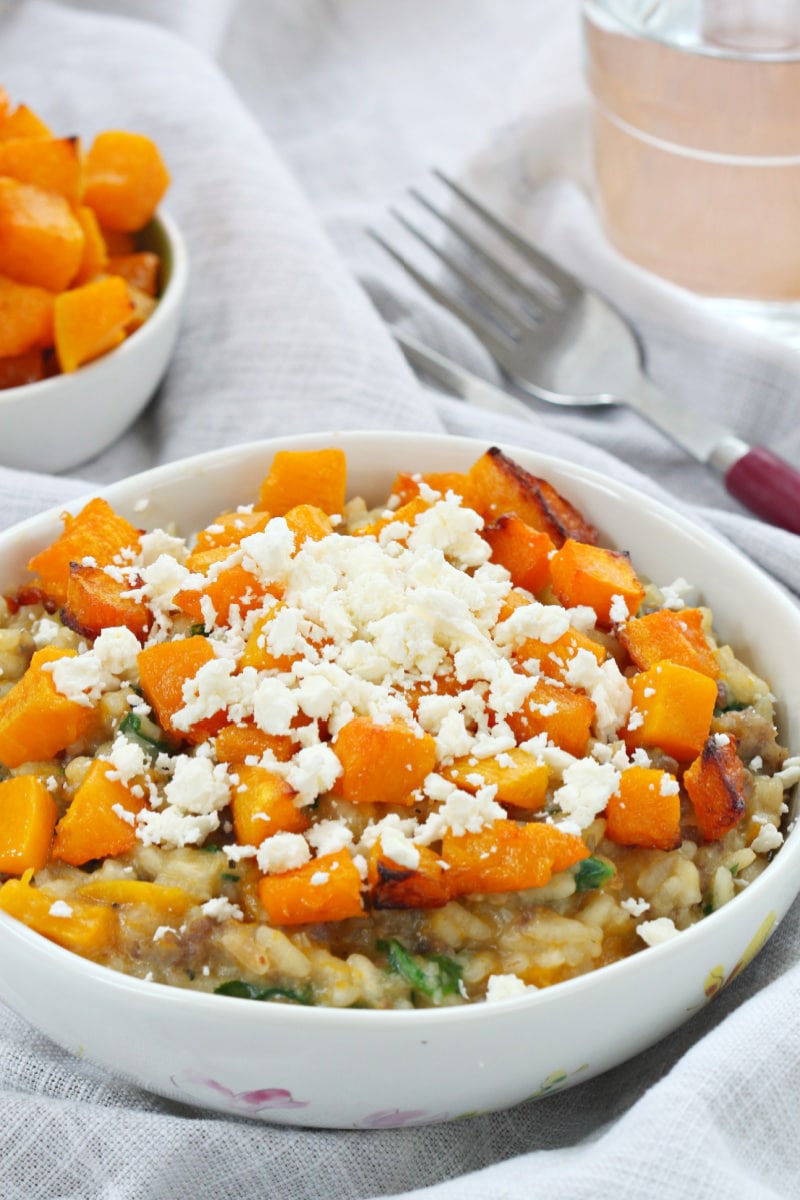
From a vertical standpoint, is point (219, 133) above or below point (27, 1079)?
above

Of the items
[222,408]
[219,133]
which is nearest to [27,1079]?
[222,408]

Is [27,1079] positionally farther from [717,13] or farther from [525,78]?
[525,78]

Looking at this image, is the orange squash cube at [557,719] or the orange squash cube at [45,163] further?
the orange squash cube at [45,163]

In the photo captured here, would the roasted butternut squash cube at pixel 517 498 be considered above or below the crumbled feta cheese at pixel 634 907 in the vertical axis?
above

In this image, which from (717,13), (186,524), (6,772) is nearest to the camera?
(6,772)

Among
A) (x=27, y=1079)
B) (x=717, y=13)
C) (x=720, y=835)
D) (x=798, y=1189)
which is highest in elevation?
(x=717, y=13)

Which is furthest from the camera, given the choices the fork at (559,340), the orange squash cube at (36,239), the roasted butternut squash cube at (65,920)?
the fork at (559,340)

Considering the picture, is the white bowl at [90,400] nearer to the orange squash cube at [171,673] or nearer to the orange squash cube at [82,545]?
the orange squash cube at [82,545]

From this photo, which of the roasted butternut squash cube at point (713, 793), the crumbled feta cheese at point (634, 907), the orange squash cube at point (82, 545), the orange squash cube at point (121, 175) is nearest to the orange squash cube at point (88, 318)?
the orange squash cube at point (121, 175)
